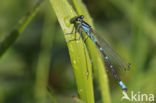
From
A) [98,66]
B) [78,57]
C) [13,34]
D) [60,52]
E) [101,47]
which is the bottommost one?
[60,52]

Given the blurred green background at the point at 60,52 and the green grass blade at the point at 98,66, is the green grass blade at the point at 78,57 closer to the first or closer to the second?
A: the green grass blade at the point at 98,66

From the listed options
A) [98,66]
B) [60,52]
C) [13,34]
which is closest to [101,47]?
[98,66]

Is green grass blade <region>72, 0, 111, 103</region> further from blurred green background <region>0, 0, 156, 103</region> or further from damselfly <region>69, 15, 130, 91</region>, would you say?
blurred green background <region>0, 0, 156, 103</region>

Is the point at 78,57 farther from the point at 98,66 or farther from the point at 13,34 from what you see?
the point at 13,34

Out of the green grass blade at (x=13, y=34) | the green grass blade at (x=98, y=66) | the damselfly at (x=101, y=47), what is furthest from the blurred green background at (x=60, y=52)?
the green grass blade at (x=13, y=34)

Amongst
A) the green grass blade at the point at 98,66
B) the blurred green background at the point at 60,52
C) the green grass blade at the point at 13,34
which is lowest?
the blurred green background at the point at 60,52

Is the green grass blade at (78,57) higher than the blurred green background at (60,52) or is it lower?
higher

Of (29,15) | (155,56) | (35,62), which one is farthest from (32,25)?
(29,15)

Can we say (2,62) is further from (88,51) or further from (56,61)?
(88,51)
